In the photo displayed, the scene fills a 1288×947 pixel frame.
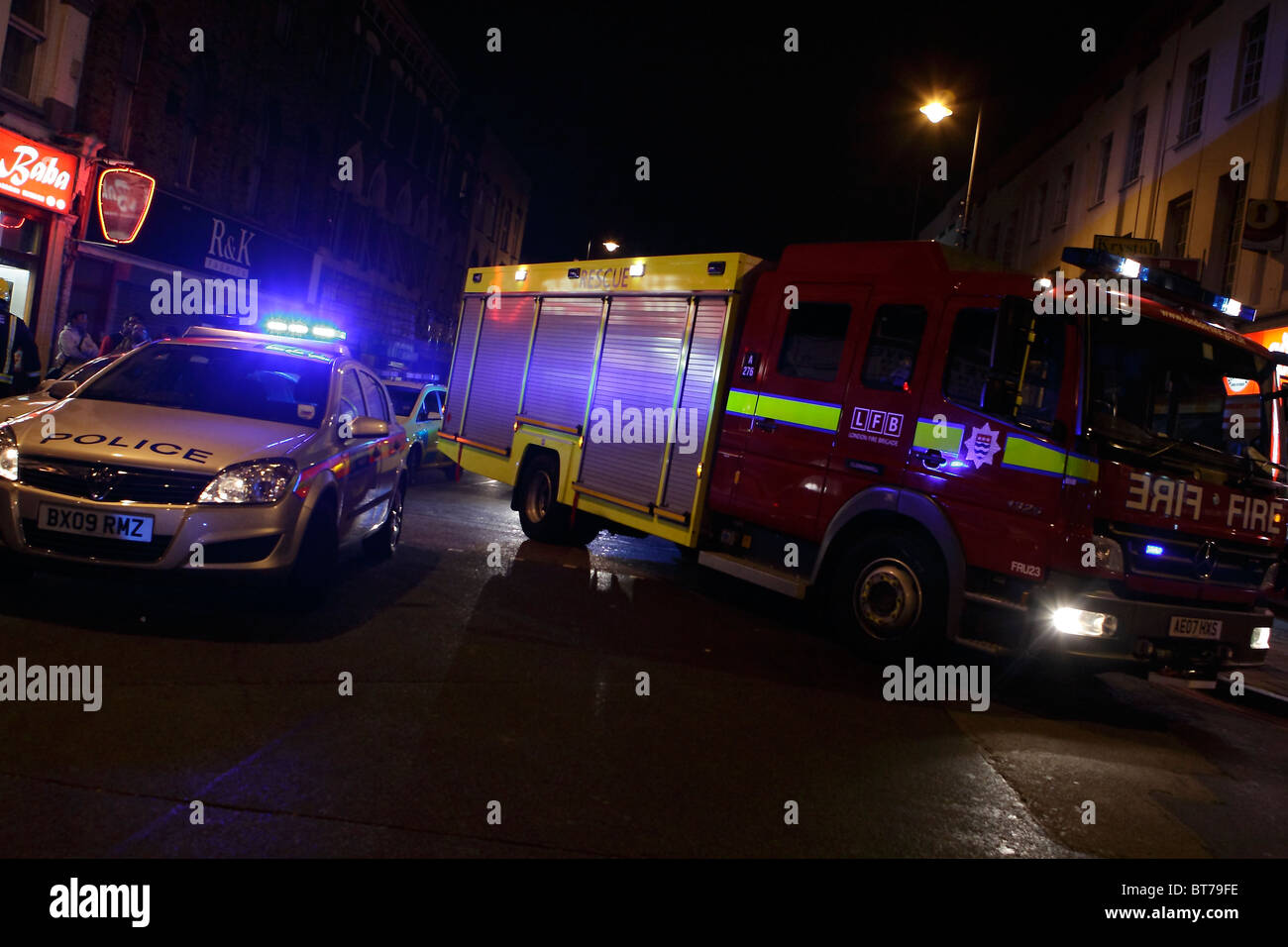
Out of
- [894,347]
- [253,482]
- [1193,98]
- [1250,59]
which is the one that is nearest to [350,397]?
[253,482]

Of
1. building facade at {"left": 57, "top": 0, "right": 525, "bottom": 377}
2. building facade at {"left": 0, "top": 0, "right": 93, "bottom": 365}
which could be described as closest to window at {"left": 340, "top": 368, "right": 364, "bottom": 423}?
building facade at {"left": 57, "top": 0, "right": 525, "bottom": 377}

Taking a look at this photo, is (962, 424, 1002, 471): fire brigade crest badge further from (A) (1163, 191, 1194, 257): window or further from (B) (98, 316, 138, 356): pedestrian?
(A) (1163, 191, 1194, 257): window

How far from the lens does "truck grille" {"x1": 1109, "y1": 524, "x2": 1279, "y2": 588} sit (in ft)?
20.3

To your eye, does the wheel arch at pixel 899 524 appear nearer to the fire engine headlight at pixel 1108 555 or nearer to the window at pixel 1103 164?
the fire engine headlight at pixel 1108 555

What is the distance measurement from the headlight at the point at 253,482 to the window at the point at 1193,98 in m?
19.0

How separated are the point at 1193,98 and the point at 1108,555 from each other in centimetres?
1726

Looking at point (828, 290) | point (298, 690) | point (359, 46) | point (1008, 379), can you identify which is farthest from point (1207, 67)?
point (359, 46)

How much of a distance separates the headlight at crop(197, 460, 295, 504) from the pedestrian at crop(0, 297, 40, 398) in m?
7.93

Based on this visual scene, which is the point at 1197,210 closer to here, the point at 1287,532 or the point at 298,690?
the point at 1287,532

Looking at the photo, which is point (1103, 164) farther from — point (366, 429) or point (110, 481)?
point (110, 481)

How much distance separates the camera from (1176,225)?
19.7 metres

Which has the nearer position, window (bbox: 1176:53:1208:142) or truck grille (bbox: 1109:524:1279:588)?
truck grille (bbox: 1109:524:1279:588)

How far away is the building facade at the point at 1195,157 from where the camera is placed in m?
15.8
